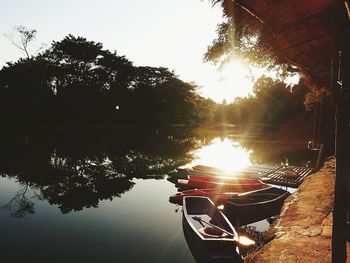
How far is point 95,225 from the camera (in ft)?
37.8

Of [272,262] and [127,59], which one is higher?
[127,59]

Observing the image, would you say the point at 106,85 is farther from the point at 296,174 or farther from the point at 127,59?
the point at 296,174

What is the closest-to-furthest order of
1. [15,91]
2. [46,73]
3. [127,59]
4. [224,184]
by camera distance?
1. [224,184]
2. [15,91]
3. [46,73]
4. [127,59]

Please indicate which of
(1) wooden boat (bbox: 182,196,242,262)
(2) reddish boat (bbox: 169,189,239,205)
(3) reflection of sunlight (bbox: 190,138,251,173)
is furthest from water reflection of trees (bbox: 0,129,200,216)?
(1) wooden boat (bbox: 182,196,242,262)

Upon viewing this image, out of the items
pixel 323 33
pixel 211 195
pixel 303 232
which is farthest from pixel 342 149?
pixel 211 195

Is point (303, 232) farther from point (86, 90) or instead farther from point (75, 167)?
point (86, 90)

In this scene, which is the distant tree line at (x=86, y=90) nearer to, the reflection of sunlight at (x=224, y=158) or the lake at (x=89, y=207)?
the lake at (x=89, y=207)

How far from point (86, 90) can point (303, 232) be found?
4721 cm

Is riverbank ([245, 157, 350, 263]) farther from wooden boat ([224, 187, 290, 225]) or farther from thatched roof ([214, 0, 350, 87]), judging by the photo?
thatched roof ([214, 0, 350, 87])

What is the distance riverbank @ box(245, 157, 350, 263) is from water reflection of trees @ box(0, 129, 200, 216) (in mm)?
8877

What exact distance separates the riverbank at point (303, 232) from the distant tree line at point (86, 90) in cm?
3775

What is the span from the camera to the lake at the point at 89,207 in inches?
372

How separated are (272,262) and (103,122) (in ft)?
160

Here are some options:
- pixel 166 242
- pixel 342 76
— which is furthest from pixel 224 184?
pixel 342 76
